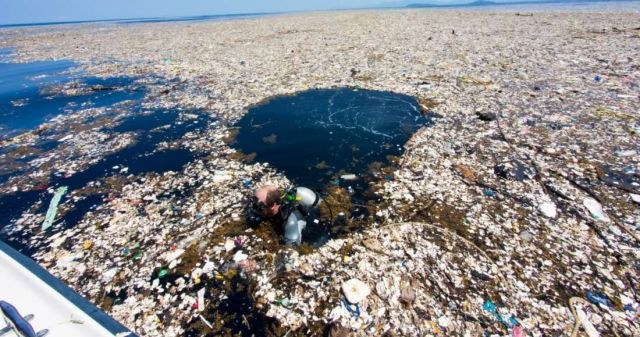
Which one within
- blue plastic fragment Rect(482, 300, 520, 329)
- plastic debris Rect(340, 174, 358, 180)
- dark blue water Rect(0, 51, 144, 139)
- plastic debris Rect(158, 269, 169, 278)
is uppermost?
dark blue water Rect(0, 51, 144, 139)

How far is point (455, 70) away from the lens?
1332 centimetres

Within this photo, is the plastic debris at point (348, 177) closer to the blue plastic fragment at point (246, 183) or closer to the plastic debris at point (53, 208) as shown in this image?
the blue plastic fragment at point (246, 183)

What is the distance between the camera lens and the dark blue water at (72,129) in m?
5.80

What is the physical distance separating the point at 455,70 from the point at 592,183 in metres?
9.04

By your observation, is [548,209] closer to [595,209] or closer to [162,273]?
[595,209]

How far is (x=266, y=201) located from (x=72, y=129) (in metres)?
8.35

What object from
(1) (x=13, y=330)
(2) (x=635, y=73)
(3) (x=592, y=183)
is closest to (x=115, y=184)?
(1) (x=13, y=330)

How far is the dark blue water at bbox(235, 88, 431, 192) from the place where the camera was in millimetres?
6770

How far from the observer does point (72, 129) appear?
364 inches

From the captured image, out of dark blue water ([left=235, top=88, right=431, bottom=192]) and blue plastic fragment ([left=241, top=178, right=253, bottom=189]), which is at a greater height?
dark blue water ([left=235, top=88, right=431, bottom=192])

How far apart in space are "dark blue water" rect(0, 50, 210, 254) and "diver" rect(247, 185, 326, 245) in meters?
3.12

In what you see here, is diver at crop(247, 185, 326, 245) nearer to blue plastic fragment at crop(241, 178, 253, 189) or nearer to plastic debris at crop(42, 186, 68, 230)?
blue plastic fragment at crop(241, 178, 253, 189)

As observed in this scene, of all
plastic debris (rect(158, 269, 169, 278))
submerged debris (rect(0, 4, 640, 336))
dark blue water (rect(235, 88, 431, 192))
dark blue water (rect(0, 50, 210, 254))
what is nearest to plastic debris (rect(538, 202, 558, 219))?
submerged debris (rect(0, 4, 640, 336))

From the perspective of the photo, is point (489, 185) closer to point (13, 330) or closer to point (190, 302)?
point (190, 302)
